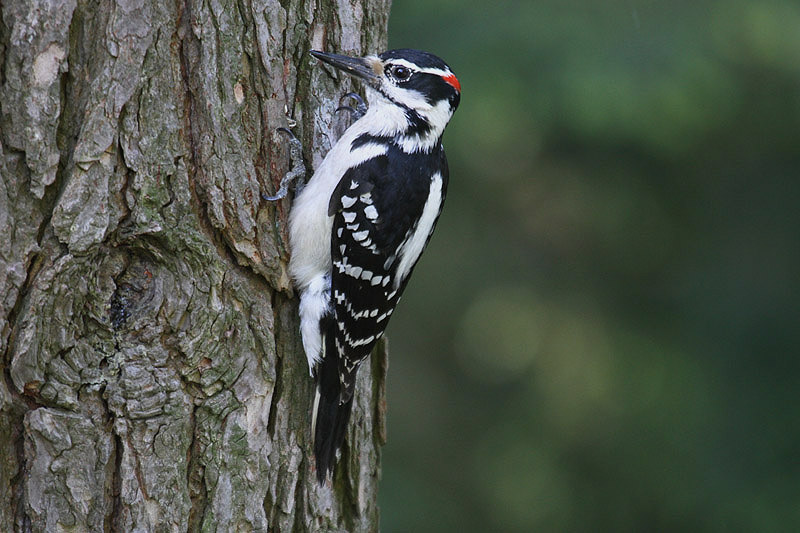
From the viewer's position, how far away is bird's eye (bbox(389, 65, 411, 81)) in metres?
2.92

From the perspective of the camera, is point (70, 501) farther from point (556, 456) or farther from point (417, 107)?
point (556, 456)

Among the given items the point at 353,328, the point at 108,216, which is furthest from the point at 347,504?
the point at 108,216

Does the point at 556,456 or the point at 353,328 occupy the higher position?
the point at 353,328

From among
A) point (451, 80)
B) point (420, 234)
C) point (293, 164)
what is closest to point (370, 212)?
point (420, 234)

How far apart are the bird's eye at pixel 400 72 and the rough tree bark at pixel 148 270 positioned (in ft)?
1.58

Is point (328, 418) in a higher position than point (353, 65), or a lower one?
lower

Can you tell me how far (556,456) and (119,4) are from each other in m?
3.70

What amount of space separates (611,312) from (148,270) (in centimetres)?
340

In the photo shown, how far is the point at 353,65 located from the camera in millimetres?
2641

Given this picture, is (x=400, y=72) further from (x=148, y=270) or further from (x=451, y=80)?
(x=148, y=270)

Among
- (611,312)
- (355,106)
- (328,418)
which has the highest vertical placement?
(355,106)

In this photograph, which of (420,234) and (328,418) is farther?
(420,234)

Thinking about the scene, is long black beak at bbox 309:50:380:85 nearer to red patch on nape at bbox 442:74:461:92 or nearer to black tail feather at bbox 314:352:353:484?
red patch on nape at bbox 442:74:461:92

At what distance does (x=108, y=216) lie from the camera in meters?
2.07
